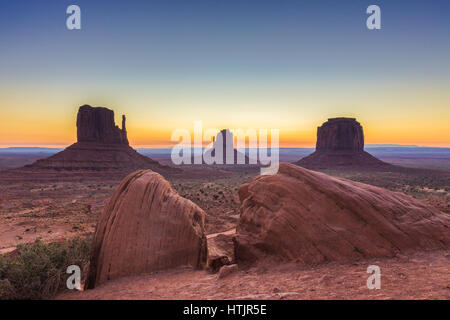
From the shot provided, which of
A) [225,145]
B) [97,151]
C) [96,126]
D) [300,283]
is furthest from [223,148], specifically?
[300,283]

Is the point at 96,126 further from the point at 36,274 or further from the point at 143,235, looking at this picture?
the point at 143,235

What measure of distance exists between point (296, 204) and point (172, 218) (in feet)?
14.4

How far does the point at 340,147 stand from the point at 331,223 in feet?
307

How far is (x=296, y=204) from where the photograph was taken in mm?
8656

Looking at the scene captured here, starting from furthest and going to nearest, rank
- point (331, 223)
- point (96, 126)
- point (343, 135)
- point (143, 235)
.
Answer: point (343, 135)
point (96, 126)
point (143, 235)
point (331, 223)

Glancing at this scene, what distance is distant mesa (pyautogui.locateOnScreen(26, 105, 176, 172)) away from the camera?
6369cm

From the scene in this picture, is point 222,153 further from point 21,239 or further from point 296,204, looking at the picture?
point 296,204

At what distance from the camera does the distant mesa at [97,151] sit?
6369cm

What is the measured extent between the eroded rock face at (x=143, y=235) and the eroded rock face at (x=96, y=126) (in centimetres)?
7586

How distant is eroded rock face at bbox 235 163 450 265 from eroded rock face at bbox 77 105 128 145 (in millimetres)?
78343

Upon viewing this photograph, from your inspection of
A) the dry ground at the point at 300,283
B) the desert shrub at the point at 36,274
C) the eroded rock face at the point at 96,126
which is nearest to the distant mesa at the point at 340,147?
the eroded rock face at the point at 96,126

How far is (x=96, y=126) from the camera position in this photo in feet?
255

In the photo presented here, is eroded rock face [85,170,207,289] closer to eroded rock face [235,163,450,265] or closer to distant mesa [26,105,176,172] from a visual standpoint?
eroded rock face [235,163,450,265]
